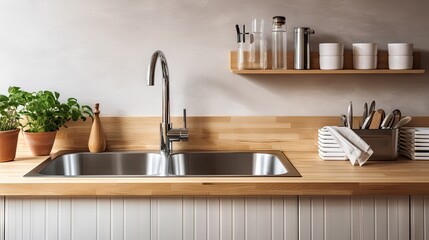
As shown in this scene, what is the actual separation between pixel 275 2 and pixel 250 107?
52 cm

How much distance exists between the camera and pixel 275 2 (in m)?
2.45

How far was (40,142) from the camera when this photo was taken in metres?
2.33

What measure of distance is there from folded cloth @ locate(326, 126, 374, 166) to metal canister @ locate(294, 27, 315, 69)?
36 cm

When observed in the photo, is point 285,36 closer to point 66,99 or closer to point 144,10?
point 144,10

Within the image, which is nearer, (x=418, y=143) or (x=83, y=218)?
(x=83, y=218)

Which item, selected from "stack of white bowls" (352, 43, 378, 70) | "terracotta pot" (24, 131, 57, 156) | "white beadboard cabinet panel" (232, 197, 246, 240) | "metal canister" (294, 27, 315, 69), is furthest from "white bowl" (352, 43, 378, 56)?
"terracotta pot" (24, 131, 57, 156)

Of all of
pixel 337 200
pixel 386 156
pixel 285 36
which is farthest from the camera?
pixel 285 36

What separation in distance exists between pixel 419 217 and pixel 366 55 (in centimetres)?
83

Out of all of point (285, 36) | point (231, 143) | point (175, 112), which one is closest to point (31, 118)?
point (175, 112)

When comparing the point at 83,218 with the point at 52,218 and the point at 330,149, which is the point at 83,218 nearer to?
the point at 52,218

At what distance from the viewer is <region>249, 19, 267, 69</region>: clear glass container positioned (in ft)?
7.80

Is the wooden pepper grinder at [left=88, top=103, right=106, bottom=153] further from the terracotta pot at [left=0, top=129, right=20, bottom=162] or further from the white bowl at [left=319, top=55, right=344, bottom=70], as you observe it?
the white bowl at [left=319, top=55, right=344, bottom=70]

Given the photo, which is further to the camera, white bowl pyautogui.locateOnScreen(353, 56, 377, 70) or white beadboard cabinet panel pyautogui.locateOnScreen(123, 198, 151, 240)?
white bowl pyautogui.locateOnScreen(353, 56, 377, 70)

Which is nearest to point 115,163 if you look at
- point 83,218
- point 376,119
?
point 83,218
